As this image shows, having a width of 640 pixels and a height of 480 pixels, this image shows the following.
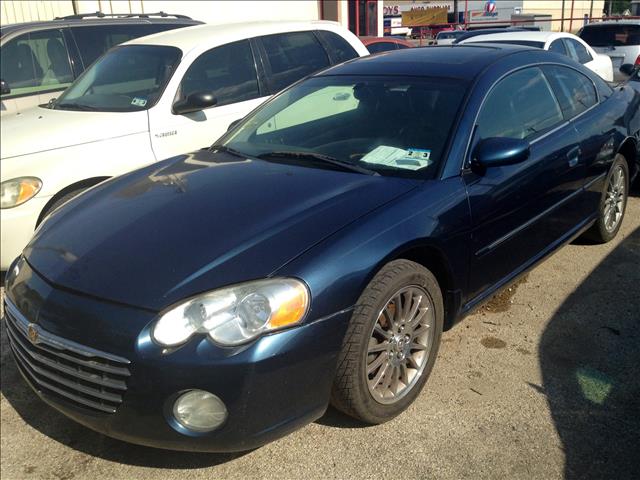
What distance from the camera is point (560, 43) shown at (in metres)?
9.32

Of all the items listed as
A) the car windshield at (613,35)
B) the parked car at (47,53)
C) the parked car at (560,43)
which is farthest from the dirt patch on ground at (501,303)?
the car windshield at (613,35)

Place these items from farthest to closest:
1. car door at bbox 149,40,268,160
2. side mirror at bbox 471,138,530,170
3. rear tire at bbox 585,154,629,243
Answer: car door at bbox 149,40,268,160
rear tire at bbox 585,154,629,243
side mirror at bbox 471,138,530,170

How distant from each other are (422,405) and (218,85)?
3516 mm

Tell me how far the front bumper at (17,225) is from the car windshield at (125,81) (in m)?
1.12

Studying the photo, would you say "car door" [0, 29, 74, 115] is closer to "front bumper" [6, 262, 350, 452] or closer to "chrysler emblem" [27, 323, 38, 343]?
"chrysler emblem" [27, 323, 38, 343]

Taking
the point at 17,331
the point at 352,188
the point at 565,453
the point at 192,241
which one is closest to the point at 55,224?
the point at 17,331

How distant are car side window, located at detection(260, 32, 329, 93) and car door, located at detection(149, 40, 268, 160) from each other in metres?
0.19

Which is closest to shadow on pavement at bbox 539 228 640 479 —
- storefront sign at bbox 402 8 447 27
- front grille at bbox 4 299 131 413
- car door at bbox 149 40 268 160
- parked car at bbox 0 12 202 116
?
front grille at bbox 4 299 131 413

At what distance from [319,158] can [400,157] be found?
1.40 feet

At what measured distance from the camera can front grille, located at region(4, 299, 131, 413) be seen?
239 centimetres

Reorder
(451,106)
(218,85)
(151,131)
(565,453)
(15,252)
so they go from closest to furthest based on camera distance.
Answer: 1. (565,453)
2. (451,106)
3. (15,252)
4. (151,131)
5. (218,85)

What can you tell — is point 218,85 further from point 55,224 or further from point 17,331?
point 17,331

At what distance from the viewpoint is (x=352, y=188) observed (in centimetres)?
299

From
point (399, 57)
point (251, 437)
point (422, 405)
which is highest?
point (399, 57)
